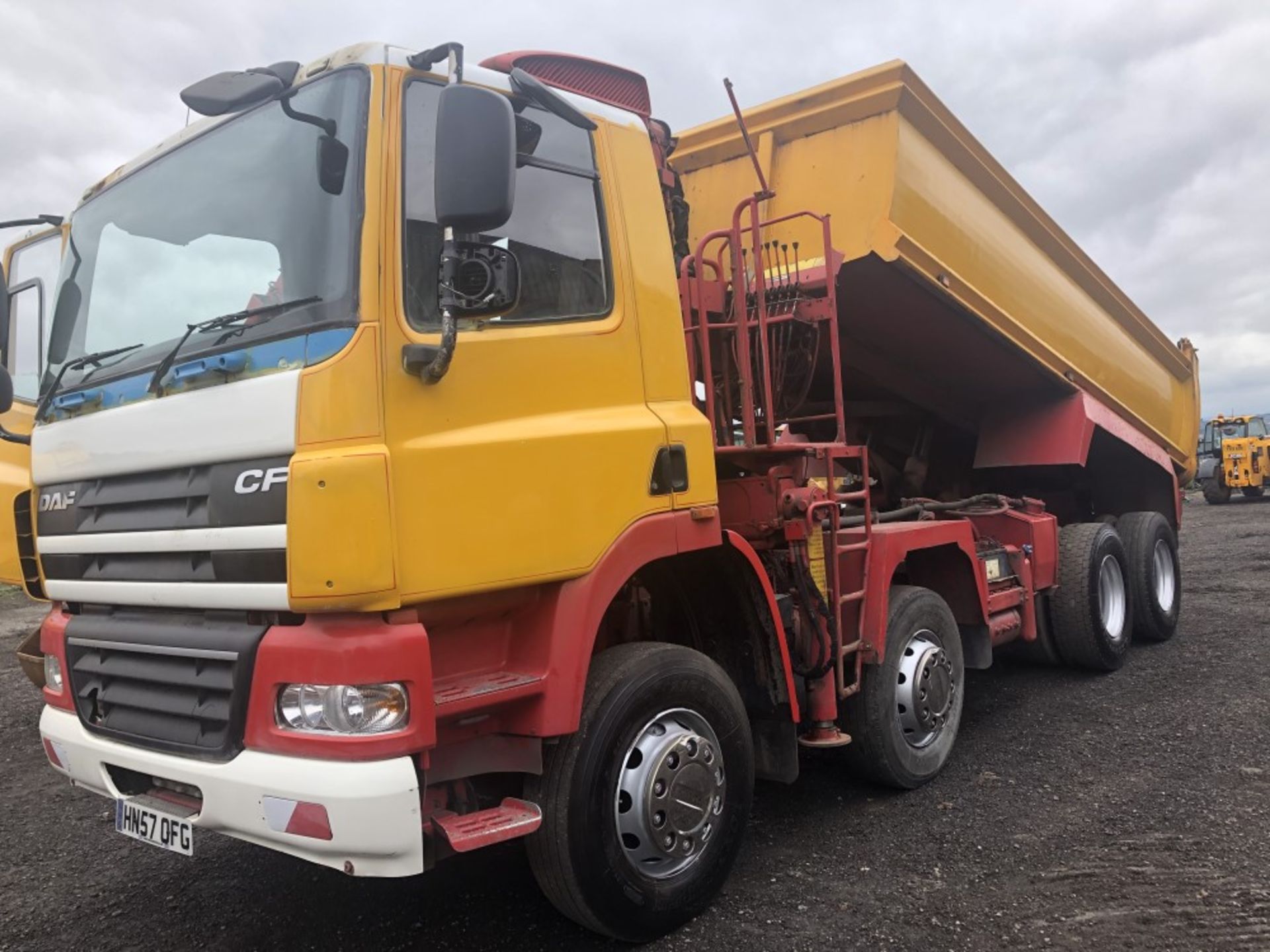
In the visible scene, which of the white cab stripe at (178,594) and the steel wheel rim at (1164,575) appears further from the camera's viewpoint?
the steel wheel rim at (1164,575)

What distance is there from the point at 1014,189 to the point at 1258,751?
3.28 metres

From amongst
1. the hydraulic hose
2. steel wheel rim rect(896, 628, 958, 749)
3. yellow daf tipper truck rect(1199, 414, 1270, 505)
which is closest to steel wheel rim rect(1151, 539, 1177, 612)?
the hydraulic hose

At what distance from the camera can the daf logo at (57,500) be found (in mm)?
3234

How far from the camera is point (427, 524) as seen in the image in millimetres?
2531

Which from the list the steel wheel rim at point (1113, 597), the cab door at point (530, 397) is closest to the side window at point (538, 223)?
the cab door at point (530, 397)

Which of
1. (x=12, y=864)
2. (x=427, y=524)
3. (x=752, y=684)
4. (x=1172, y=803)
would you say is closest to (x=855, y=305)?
(x=752, y=684)

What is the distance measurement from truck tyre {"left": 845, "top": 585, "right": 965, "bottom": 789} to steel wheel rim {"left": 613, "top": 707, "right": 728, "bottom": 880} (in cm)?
117

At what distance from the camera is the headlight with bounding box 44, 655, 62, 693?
333 cm

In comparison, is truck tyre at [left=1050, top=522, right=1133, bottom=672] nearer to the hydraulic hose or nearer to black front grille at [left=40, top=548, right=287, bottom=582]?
the hydraulic hose

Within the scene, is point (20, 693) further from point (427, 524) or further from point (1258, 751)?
point (1258, 751)

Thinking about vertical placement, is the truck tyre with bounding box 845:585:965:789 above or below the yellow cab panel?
below

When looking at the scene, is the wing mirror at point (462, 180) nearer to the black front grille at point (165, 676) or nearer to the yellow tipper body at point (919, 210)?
the black front grille at point (165, 676)

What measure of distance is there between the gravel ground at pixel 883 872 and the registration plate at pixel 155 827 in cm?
59

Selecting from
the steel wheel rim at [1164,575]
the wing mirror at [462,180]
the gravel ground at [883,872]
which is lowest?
the gravel ground at [883,872]
